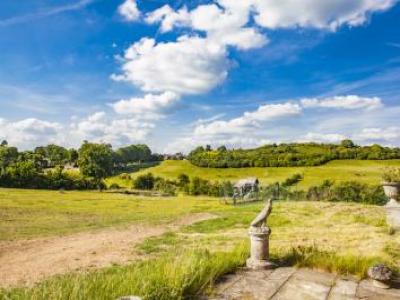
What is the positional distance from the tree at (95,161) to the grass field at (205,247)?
30334mm

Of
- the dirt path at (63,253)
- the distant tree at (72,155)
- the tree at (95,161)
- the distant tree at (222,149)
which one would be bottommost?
the dirt path at (63,253)

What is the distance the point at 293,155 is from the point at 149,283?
68.0m

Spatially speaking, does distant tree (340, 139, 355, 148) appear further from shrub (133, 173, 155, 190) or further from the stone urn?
the stone urn

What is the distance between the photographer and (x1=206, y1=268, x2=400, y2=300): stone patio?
21.7 ft

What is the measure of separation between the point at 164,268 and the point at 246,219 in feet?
50.2

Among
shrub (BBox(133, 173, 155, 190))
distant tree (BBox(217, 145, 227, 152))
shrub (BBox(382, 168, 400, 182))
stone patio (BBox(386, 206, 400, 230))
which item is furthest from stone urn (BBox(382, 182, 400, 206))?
distant tree (BBox(217, 145, 227, 152))

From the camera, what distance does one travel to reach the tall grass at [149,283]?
548cm

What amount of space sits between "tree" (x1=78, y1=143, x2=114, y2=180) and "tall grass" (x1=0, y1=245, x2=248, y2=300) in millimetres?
55577

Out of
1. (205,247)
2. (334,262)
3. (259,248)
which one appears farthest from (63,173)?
(334,262)

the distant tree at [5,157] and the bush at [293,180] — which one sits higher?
the distant tree at [5,157]

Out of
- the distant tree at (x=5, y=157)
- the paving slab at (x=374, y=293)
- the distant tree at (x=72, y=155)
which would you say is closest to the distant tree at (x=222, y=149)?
the distant tree at (x=72, y=155)

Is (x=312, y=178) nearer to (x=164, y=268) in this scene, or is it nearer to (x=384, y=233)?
(x=384, y=233)

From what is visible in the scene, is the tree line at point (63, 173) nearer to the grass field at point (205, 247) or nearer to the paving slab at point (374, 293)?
the grass field at point (205, 247)

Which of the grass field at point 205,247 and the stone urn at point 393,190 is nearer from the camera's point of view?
the grass field at point 205,247
